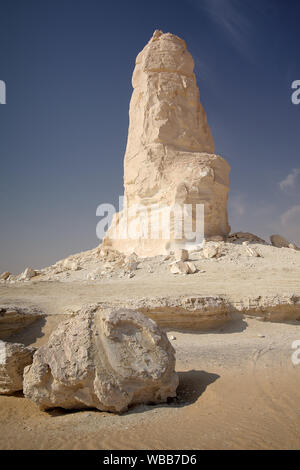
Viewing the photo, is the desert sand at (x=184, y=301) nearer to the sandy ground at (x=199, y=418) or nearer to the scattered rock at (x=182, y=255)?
the sandy ground at (x=199, y=418)

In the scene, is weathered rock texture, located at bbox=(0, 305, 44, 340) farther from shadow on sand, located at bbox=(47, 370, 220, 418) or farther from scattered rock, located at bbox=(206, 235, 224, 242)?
scattered rock, located at bbox=(206, 235, 224, 242)

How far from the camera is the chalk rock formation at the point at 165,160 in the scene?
15.5m

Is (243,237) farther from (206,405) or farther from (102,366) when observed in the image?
(102,366)

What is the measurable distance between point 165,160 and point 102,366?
14.1 m

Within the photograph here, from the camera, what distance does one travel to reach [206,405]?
400 centimetres

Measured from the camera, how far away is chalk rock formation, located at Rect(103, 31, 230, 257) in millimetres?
15523

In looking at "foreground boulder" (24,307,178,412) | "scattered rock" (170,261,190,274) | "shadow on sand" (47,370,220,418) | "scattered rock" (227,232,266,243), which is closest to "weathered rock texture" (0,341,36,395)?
"foreground boulder" (24,307,178,412)

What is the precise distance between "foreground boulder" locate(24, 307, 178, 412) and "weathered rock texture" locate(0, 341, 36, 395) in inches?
15.8


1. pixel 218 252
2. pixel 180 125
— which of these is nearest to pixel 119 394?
pixel 218 252

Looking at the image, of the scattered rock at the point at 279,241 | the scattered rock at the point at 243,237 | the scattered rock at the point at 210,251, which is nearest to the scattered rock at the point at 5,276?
the scattered rock at the point at 210,251

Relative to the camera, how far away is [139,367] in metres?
3.88

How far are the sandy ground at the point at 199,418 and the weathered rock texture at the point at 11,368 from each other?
150 mm

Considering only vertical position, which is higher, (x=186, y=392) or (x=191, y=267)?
(x=191, y=267)

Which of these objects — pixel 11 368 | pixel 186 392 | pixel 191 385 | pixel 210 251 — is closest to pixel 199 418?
pixel 186 392
